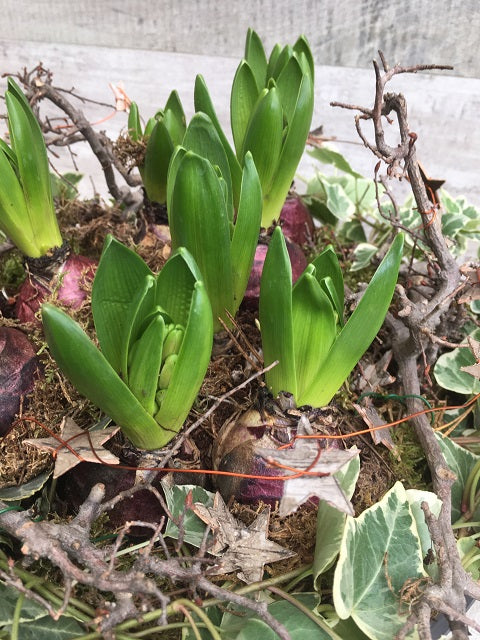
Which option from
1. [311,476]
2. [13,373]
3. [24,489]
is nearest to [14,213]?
[13,373]

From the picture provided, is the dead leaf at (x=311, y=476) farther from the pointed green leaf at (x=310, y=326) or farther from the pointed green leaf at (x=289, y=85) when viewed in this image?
the pointed green leaf at (x=289, y=85)

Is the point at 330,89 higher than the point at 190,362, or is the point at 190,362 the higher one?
the point at 330,89

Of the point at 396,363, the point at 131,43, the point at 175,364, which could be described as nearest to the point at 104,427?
the point at 175,364

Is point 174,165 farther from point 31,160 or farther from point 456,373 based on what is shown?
point 456,373

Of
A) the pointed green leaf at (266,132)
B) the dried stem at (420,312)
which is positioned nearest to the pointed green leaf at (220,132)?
the pointed green leaf at (266,132)

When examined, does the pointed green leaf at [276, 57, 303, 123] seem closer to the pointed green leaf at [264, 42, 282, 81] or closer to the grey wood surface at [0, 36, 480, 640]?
the pointed green leaf at [264, 42, 282, 81]

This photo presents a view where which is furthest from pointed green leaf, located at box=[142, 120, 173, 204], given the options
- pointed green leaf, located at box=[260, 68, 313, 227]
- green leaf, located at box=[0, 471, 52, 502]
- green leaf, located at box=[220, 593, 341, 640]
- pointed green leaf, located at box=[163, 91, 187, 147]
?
green leaf, located at box=[220, 593, 341, 640]

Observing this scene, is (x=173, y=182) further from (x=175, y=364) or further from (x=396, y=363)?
(x=396, y=363)
